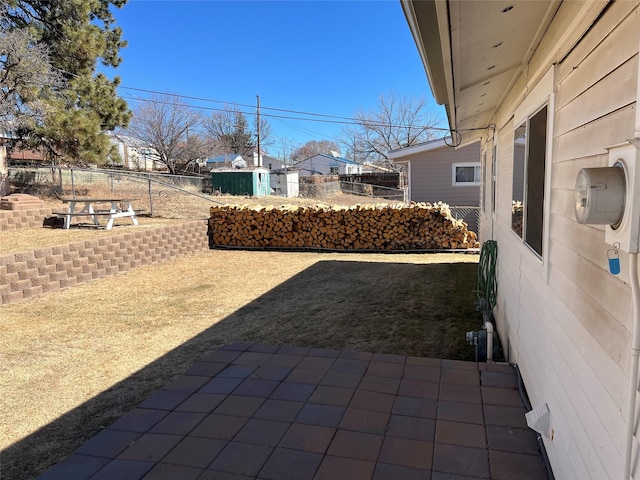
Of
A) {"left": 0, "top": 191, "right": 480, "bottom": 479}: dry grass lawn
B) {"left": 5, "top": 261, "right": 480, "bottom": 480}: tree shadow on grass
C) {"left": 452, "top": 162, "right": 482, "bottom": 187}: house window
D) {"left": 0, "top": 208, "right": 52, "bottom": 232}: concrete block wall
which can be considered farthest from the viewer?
{"left": 452, "top": 162, "right": 482, "bottom": 187}: house window

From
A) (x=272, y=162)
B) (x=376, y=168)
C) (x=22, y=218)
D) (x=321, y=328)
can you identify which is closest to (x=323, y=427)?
(x=321, y=328)

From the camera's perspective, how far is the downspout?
43.1 inches

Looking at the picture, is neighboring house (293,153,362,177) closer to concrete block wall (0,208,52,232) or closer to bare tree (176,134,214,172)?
bare tree (176,134,214,172)

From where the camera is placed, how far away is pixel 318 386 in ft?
10.3

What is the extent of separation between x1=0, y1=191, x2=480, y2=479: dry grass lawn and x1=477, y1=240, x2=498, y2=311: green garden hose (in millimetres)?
233

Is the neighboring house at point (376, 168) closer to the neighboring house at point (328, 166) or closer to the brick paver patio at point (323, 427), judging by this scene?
the neighboring house at point (328, 166)

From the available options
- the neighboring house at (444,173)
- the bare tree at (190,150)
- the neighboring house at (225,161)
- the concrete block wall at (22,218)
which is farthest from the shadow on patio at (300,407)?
the neighboring house at (225,161)

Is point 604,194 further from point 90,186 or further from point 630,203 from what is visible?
point 90,186

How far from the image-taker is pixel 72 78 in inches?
539

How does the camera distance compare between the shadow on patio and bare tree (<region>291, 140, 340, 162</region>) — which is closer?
the shadow on patio

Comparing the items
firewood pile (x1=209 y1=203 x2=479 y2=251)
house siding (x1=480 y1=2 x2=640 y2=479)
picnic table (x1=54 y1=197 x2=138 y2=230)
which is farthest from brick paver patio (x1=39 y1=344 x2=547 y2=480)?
picnic table (x1=54 y1=197 x2=138 y2=230)

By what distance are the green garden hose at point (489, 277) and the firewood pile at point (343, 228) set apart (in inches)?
172

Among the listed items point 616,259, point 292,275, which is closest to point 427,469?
point 616,259

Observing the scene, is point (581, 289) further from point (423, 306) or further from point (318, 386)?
point (423, 306)
